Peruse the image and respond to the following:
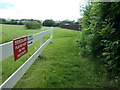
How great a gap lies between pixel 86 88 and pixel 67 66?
1.22 m

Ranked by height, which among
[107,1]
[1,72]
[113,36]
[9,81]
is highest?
[107,1]

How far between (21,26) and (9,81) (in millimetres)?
1672

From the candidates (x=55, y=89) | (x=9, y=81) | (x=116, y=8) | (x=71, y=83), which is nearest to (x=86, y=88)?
(x=71, y=83)

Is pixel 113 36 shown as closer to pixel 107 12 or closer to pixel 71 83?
pixel 107 12

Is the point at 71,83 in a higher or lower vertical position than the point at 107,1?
lower

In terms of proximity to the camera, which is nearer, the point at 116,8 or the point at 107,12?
the point at 116,8

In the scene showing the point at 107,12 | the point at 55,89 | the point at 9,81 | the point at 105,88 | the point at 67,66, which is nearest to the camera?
the point at 9,81

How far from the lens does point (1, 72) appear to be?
98.7 inches

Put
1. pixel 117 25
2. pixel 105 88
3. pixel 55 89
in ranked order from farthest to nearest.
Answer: pixel 117 25
pixel 105 88
pixel 55 89

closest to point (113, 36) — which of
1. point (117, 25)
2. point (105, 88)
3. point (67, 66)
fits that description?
point (117, 25)

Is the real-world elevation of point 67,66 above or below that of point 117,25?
below

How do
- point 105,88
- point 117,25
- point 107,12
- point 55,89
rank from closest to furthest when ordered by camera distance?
point 55,89 < point 105,88 < point 117,25 < point 107,12

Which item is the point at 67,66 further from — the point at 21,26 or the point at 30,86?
the point at 21,26

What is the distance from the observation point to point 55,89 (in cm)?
225
